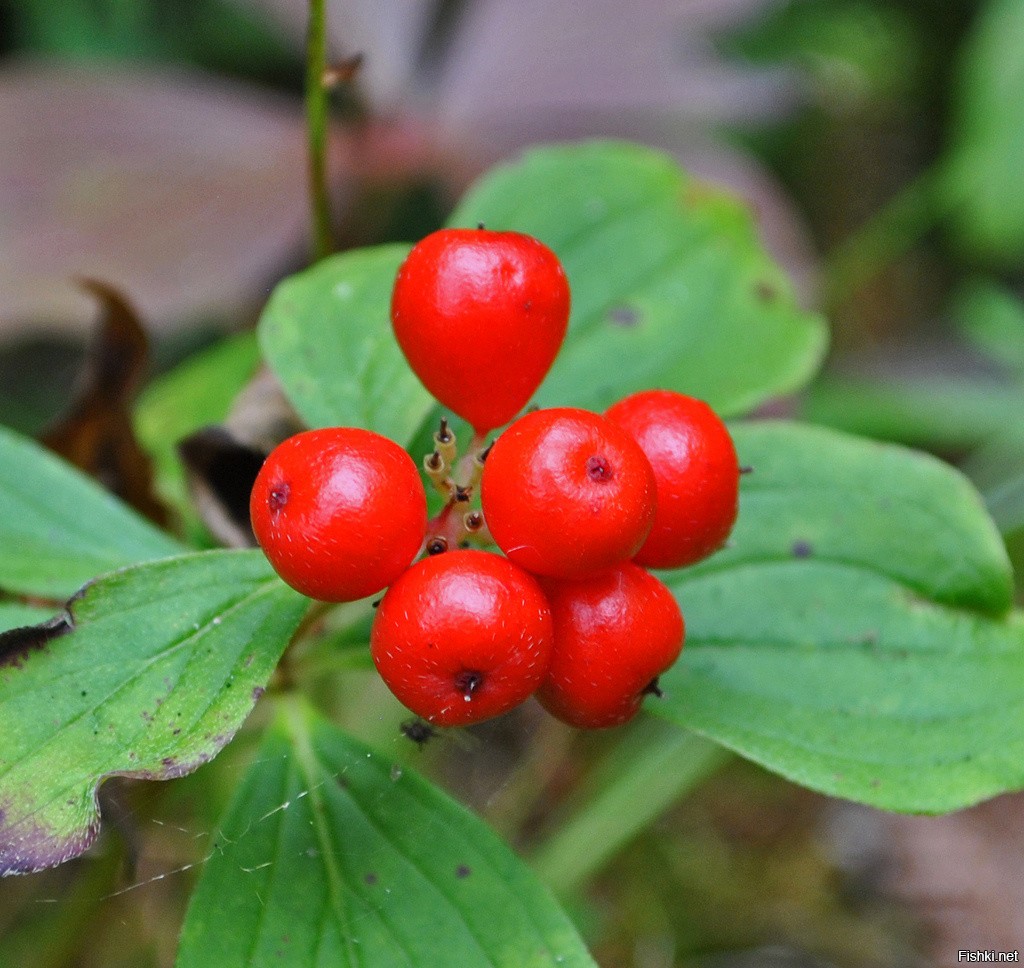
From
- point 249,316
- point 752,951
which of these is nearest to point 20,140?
point 249,316

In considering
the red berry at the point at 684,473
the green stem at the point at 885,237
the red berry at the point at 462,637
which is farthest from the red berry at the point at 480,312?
the green stem at the point at 885,237

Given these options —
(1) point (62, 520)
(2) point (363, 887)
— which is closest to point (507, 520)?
(2) point (363, 887)

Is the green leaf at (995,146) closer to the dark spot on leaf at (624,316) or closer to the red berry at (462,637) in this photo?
the dark spot on leaf at (624,316)

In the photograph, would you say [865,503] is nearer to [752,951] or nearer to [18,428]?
[752,951]

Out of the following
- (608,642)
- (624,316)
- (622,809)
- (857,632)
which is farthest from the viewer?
(622,809)

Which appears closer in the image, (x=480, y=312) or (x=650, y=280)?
(x=480, y=312)

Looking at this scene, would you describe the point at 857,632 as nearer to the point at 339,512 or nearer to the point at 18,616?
the point at 339,512
